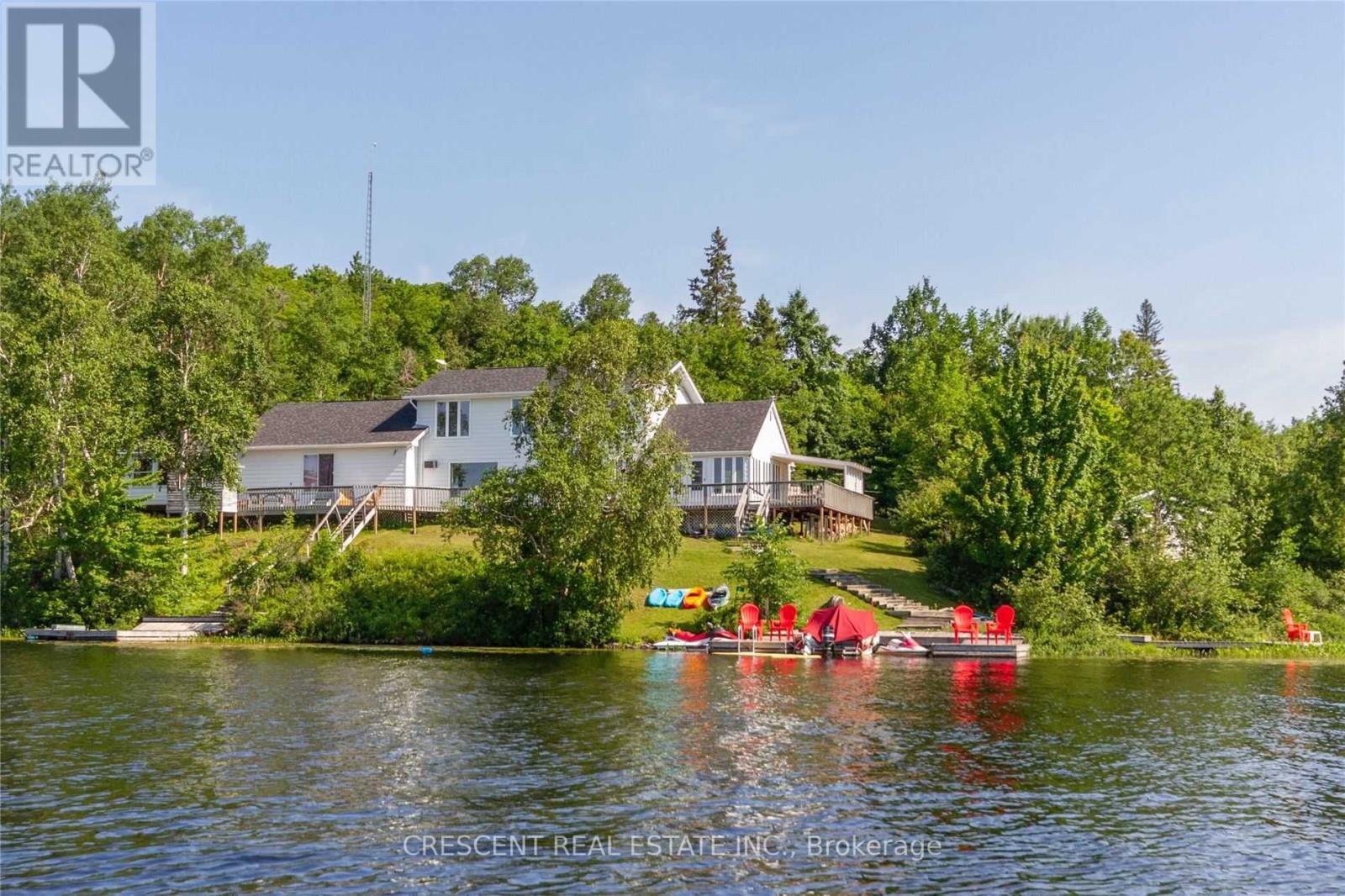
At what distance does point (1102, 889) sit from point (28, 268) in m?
70.8

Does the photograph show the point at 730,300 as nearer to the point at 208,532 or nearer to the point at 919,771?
the point at 208,532

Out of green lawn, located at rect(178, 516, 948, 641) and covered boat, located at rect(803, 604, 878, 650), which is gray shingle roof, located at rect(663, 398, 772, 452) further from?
covered boat, located at rect(803, 604, 878, 650)

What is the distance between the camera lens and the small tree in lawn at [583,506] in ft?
149

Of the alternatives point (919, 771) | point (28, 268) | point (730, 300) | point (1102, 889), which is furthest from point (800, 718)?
point (730, 300)

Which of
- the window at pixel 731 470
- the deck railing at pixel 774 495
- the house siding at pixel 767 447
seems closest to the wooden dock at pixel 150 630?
the deck railing at pixel 774 495

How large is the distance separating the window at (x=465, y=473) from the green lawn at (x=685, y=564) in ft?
15.1

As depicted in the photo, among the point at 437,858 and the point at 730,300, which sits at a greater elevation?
the point at 730,300

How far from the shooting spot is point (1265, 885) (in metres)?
16.9

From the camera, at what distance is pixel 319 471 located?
226ft

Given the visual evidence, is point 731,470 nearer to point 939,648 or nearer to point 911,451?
point 911,451

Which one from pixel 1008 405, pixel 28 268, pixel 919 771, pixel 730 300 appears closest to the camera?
pixel 919 771

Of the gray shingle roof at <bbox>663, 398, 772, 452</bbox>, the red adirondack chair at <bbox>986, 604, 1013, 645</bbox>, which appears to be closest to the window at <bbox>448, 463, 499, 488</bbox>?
the gray shingle roof at <bbox>663, 398, 772, 452</bbox>

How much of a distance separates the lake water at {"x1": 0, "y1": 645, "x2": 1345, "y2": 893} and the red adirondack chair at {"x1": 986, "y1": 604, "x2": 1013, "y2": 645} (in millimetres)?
8869

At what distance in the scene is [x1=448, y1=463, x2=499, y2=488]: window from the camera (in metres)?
67.7
